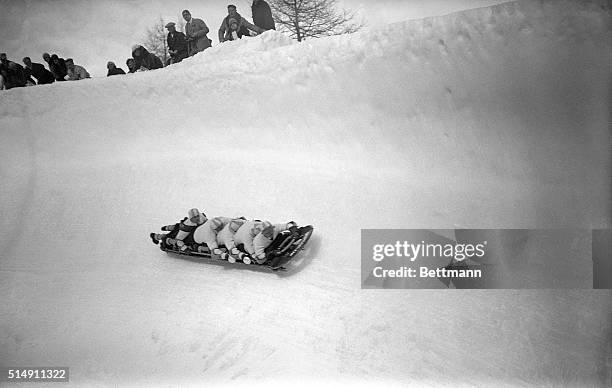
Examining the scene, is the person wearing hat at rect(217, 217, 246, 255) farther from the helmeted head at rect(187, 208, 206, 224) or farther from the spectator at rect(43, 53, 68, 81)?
the spectator at rect(43, 53, 68, 81)

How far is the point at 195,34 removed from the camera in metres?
4.29

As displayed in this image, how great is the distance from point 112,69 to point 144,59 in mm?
233

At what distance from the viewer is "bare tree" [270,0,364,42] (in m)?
4.08

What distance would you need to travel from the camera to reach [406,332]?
10.9 ft

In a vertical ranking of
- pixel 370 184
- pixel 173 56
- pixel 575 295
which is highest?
pixel 173 56

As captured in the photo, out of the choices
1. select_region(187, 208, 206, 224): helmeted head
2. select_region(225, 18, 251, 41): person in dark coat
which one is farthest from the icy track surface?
select_region(187, 208, 206, 224): helmeted head

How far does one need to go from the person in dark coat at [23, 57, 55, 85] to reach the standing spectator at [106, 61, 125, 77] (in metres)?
0.44

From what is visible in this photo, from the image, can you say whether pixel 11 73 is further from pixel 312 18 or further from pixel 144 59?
pixel 312 18

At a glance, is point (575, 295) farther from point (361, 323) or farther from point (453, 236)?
point (361, 323)

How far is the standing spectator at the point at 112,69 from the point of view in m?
4.36

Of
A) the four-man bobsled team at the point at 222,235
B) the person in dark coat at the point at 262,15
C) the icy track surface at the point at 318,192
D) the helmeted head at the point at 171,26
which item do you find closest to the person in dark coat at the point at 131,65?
the icy track surface at the point at 318,192

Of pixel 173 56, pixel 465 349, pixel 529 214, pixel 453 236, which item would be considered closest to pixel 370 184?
pixel 453 236

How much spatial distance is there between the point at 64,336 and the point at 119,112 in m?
1.76

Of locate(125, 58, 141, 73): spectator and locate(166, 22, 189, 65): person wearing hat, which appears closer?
locate(166, 22, 189, 65): person wearing hat
